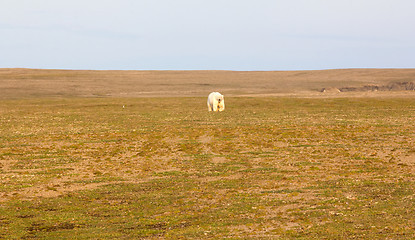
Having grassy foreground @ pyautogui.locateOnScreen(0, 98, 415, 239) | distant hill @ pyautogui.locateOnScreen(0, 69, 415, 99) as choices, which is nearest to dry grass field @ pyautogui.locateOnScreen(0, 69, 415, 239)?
grassy foreground @ pyautogui.locateOnScreen(0, 98, 415, 239)

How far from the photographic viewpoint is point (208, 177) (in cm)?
2039

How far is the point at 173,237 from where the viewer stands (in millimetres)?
12586

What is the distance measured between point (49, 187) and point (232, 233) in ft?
29.4

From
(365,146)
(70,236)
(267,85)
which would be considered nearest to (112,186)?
(70,236)

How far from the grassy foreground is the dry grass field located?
0.05m

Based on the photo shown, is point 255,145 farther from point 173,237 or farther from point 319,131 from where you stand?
point 173,237

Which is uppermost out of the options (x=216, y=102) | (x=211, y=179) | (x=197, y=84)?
(x=197, y=84)

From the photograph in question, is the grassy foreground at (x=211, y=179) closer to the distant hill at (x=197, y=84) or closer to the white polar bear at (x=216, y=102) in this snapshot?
the white polar bear at (x=216, y=102)

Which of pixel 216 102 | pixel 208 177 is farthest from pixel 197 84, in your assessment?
pixel 208 177

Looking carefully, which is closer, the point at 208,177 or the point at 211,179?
the point at 211,179

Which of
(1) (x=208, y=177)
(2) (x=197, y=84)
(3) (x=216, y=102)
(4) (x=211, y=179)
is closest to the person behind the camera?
(4) (x=211, y=179)

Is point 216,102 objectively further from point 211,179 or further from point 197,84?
point 197,84

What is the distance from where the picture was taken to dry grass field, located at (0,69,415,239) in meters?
13.5

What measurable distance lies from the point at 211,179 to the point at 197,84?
9983cm
